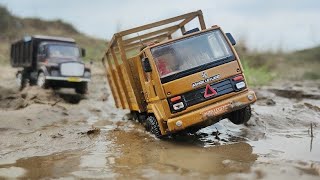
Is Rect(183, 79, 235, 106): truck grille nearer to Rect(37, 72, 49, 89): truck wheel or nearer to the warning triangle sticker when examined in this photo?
the warning triangle sticker

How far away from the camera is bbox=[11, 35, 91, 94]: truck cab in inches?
628

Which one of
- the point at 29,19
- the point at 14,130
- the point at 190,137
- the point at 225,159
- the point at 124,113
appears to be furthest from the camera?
the point at 29,19

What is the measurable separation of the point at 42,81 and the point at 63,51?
1.41m

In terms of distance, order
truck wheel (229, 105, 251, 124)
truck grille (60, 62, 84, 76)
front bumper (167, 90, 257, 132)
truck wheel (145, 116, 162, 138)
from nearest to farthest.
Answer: front bumper (167, 90, 257, 132)
truck wheel (145, 116, 162, 138)
truck wheel (229, 105, 251, 124)
truck grille (60, 62, 84, 76)

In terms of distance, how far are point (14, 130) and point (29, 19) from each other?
104ft

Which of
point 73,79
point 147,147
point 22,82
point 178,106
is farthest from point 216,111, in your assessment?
point 22,82

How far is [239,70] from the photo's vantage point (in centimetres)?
835

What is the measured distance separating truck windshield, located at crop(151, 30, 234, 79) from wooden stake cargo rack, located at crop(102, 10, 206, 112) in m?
0.89

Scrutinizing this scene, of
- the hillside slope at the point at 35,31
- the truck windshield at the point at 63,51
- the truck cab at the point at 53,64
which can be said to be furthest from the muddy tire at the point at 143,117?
the hillside slope at the point at 35,31

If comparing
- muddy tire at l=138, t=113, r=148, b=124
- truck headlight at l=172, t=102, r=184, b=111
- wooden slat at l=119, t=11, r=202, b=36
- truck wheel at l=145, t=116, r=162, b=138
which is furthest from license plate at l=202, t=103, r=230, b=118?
muddy tire at l=138, t=113, r=148, b=124

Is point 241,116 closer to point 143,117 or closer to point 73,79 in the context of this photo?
point 143,117

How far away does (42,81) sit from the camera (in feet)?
53.7

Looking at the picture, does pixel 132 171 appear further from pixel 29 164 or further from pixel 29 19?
pixel 29 19

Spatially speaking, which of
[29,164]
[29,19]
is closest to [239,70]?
[29,164]
